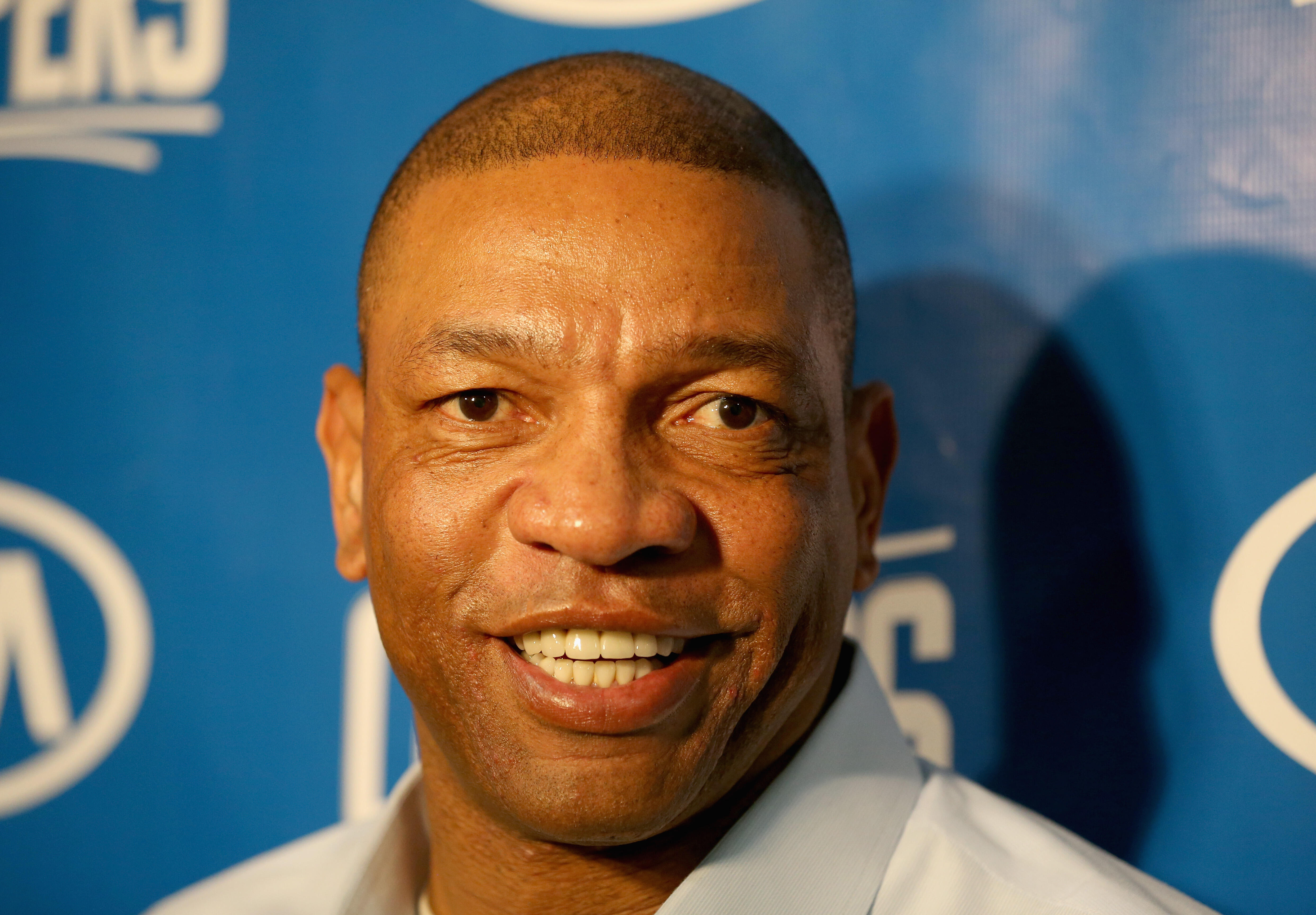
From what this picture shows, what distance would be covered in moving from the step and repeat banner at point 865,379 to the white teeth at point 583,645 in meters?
0.74

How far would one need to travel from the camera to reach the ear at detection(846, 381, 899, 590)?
4.83 feet

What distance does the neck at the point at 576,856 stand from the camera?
51.3 inches

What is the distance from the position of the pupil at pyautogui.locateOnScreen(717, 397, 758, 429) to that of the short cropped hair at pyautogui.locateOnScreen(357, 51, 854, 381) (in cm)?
18

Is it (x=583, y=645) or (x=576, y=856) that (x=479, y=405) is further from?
(x=576, y=856)

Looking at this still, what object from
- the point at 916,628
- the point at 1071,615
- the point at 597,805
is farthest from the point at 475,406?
the point at 1071,615

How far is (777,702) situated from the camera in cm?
125

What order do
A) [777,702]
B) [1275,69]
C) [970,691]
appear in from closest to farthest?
[777,702]
[1275,69]
[970,691]

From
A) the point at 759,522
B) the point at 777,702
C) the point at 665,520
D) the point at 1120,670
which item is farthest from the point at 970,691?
the point at 665,520

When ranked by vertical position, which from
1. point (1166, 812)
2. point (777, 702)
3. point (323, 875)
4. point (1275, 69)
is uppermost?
point (1275, 69)

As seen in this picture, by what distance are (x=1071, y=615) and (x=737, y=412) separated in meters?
0.74

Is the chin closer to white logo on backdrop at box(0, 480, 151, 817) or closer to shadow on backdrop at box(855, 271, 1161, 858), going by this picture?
shadow on backdrop at box(855, 271, 1161, 858)

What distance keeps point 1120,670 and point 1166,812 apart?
8.0 inches

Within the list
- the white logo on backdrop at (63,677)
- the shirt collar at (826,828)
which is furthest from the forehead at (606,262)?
the white logo on backdrop at (63,677)

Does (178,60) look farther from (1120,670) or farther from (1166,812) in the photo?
(1166,812)
